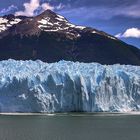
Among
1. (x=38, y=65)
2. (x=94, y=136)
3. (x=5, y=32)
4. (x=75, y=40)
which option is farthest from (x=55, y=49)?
(x=94, y=136)

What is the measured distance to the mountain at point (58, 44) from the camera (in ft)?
315

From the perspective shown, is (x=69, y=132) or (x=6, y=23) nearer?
(x=69, y=132)

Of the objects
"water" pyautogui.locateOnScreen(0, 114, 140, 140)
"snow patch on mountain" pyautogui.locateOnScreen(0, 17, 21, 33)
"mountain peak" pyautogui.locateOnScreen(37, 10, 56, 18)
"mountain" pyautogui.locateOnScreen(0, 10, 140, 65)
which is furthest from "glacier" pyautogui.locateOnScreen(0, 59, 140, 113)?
"mountain peak" pyautogui.locateOnScreen(37, 10, 56, 18)

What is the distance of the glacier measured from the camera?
4109 centimetres

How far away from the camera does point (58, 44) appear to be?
103m

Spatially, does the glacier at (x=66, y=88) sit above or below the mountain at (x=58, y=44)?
below

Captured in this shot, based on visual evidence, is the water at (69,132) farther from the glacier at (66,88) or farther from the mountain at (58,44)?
the mountain at (58,44)

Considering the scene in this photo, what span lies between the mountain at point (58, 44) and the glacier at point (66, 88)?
49151 millimetres

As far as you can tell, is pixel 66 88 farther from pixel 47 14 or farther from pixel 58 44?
pixel 47 14

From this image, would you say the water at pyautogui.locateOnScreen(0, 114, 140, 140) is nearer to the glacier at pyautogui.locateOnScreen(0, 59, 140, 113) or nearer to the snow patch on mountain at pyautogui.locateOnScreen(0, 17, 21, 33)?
the glacier at pyautogui.locateOnScreen(0, 59, 140, 113)

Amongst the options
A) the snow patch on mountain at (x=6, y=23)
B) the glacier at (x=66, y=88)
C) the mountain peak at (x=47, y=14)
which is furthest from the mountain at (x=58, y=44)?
the glacier at (x=66, y=88)

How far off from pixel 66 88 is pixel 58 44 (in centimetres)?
6118

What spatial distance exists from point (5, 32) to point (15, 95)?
222 feet

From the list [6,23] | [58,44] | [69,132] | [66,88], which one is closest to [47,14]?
[6,23]
